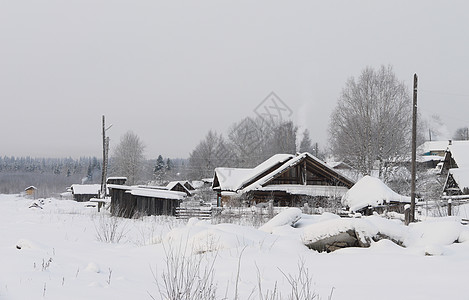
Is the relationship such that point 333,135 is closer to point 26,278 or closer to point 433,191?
point 433,191

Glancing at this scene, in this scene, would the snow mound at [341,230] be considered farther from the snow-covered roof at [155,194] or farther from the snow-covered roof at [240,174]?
the snow-covered roof at [240,174]

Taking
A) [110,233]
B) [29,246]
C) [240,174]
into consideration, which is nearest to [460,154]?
[240,174]

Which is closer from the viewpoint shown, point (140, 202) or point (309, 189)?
point (140, 202)

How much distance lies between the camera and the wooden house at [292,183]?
1019 inches

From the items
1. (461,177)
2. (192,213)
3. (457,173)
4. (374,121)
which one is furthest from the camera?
(374,121)

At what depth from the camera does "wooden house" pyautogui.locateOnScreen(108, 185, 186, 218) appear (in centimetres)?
2319

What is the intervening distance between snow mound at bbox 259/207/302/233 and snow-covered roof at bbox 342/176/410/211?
1009 centimetres

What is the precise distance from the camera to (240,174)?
2942 cm


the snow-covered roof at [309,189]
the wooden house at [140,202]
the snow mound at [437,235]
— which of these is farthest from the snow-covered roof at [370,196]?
the snow mound at [437,235]

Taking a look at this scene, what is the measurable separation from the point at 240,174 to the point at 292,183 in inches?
173

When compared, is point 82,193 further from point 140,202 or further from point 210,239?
point 210,239

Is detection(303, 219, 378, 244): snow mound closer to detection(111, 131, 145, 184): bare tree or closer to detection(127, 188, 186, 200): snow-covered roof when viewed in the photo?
detection(127, 188, 186, 200): snow-covered roof

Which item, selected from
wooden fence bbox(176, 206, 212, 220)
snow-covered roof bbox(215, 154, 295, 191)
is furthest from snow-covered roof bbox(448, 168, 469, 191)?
wooden fence bbox(176, 206, 212, 220)

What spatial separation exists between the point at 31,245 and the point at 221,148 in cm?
6054
